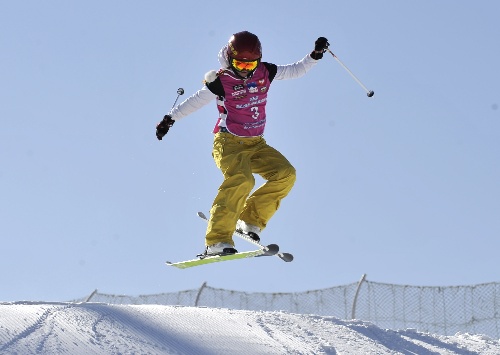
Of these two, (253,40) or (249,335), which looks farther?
(253,40)

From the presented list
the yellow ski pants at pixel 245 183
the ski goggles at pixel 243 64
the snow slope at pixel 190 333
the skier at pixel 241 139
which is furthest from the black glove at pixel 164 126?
the snow slope at pixel 190 333

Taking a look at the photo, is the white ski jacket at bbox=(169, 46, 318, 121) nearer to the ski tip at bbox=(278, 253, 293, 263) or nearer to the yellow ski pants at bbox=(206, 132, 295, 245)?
the yellow ski pants at bbox=(206, 132, 295, 245)

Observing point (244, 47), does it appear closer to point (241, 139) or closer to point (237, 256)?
point (241, 139)

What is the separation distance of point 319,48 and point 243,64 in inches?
43.5

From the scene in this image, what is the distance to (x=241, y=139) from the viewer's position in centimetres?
915

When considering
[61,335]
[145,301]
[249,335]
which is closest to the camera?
[61,335]

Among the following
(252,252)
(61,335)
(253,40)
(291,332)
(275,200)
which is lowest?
(61,335)

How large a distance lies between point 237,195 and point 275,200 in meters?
0.63

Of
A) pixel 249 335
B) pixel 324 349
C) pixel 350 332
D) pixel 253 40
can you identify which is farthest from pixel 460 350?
pixel 253 40

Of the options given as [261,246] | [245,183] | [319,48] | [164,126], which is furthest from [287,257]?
[319,48]

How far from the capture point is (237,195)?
8.85 metres

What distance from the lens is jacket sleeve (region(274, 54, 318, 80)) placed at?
9461 mm

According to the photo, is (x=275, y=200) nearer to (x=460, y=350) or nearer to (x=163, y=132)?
(x=163, y=132)

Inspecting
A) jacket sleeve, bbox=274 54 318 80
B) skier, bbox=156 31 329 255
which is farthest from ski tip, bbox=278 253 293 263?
jacket sleeve, bbox=274 54 318 80
